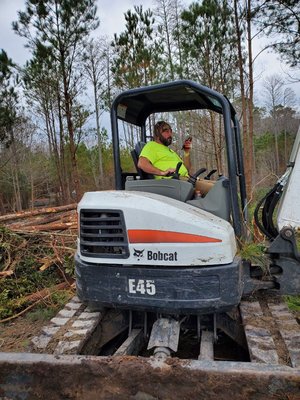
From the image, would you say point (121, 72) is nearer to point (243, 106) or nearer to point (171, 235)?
point (243, 106)

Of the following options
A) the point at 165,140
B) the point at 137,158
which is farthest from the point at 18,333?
the point at 165,140

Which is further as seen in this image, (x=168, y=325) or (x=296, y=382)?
(x=168, y=325)

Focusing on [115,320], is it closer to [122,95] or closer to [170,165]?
[170,165]

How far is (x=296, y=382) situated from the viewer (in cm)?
184

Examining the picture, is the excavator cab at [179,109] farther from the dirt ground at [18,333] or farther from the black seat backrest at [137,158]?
the dirt ground at [18,333]

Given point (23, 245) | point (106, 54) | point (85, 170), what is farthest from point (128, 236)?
point (85, 170)

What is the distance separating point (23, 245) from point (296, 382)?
16.6 feet

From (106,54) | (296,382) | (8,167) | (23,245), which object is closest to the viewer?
(296,382)

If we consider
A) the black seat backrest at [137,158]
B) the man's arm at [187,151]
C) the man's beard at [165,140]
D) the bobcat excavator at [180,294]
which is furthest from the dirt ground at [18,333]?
the man's arm at [187,151]

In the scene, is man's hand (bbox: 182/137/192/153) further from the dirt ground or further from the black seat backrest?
the dirt ground

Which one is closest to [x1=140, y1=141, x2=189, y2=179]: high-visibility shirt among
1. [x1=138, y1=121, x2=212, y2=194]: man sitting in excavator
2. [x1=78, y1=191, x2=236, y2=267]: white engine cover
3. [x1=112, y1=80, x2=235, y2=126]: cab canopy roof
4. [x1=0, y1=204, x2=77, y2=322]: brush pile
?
[x1=138, y1=121, x2=212, y2=194]: man sitting in excavator

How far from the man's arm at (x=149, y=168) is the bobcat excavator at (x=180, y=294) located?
A: 97 millimetres

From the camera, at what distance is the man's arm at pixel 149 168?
10.4 ft

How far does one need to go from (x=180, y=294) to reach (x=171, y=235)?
0.41m
